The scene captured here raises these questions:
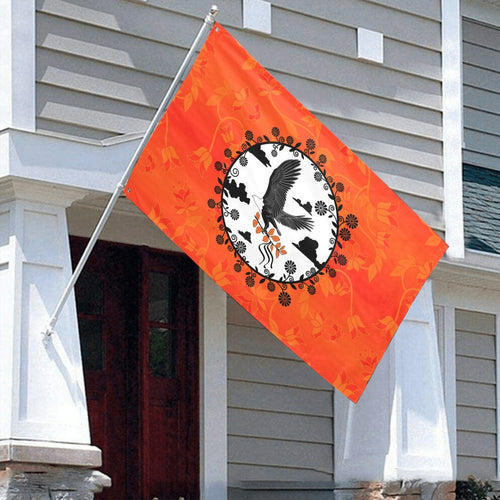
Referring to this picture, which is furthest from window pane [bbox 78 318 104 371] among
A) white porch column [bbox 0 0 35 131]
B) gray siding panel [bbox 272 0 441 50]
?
gray siding panel [bbox 272 0 441 50]

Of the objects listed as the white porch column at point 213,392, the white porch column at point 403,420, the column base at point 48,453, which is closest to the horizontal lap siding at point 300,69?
the white porch column at point 403,420

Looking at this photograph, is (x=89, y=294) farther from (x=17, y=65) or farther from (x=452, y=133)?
(x=452, y=133)

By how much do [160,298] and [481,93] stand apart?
417cm

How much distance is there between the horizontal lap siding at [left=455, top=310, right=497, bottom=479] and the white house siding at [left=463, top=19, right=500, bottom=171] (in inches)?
63.5

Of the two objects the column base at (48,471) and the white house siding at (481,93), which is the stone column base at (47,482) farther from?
the white house siding at (481,93)

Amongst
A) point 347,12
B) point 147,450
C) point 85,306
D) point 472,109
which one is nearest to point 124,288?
point 85,306

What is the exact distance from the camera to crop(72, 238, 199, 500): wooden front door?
8.82 m

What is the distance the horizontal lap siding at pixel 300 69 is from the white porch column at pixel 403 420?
1.04 metres

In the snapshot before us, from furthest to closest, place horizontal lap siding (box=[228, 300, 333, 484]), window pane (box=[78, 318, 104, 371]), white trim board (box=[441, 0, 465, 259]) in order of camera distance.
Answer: white trim board (box=[441, 0, 465, 259]) → horizontal lap siding (box=[228, 300, 333, 484]) → window pane (box=[78, 318, 104, 371])

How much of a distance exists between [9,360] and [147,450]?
184cm

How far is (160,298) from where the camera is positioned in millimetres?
9242

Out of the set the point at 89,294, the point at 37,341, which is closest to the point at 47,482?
the point at 37,341

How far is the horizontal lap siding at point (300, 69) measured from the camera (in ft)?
26.4

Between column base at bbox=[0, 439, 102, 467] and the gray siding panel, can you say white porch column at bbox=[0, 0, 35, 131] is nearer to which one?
column base at bbox=[0, 439, 102, 467]
